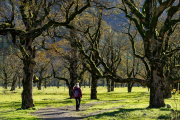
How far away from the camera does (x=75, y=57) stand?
98.7ft

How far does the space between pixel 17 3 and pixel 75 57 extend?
1305cm

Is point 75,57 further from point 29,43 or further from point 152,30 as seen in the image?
point 152,30

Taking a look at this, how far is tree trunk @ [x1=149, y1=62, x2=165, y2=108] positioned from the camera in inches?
643

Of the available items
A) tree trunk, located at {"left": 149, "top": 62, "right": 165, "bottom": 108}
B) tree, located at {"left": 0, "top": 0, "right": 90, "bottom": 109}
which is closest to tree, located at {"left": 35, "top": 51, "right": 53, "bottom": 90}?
tree, located at {"left": 0, "top": 0, "right": 90, "bottom": 109}

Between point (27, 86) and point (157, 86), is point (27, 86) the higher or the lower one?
the lower one

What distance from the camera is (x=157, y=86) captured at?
16422 mm

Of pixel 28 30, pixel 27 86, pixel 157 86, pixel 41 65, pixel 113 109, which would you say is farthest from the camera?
pixel 41 65

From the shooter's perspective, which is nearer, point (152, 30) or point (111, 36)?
point (152, 30)

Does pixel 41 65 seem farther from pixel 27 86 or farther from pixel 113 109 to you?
pixel 113 109

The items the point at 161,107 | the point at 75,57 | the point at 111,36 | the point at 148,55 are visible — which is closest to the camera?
the point at 161,107

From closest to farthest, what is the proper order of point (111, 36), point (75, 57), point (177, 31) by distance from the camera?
1. point (177, 31)
2. point (75, 57)
3. point (111, 36)

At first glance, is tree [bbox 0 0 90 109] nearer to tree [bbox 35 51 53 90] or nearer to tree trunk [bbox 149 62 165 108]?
tree trunk [bbox 149 62 165 108]

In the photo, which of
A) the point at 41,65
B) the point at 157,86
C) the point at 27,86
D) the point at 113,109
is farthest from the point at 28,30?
the point at 41,65

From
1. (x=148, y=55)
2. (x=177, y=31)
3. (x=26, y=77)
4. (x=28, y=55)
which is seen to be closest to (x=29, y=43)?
(x=28, y=55)
